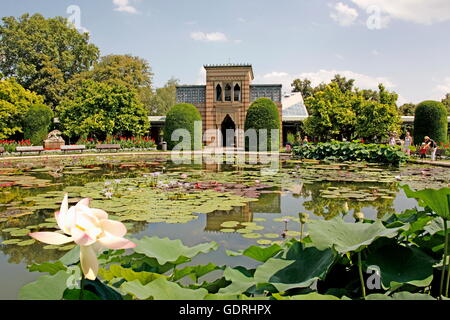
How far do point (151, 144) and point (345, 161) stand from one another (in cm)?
1558

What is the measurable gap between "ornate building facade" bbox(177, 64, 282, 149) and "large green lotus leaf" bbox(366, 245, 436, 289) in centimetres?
2766

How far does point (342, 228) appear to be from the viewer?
1.56 m

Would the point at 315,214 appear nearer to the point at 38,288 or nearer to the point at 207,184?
the point at 207,184

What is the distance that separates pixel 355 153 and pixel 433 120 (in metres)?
8.26

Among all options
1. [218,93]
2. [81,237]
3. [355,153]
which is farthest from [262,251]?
[218,93]

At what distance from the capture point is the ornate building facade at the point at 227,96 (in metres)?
29.3

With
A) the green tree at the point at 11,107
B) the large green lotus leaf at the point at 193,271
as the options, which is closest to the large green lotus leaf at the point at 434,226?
the large green lotus leaf at the point at 193,271

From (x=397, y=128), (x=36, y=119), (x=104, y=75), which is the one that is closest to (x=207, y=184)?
(x=397, y=128)

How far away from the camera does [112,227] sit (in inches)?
35.1

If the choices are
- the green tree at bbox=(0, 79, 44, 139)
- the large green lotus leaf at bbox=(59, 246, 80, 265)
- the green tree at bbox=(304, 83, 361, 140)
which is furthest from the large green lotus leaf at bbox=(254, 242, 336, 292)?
the green tree at bbox=(0, 79, 44, 139)

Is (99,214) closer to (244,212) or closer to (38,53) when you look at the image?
(244,212)

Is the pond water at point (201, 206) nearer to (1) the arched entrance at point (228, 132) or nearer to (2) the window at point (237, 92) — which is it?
(2) the window at point (237, 92)

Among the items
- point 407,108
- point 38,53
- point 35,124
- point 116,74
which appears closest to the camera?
point 35,124

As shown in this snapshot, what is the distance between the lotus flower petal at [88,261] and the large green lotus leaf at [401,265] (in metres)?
1.09
